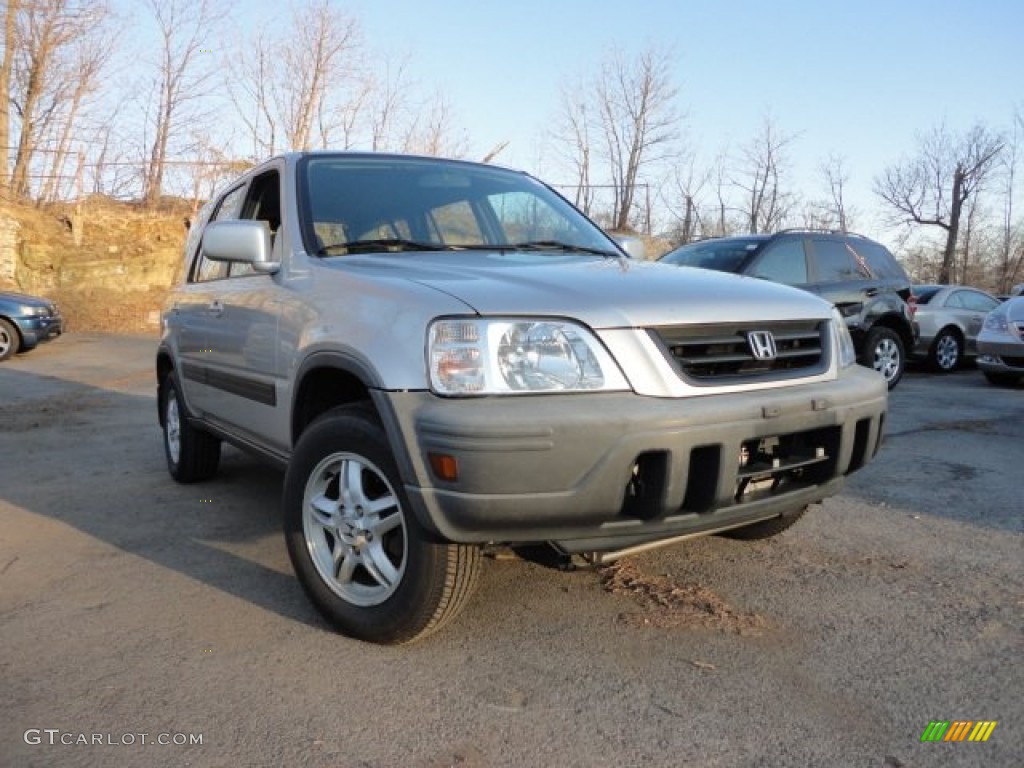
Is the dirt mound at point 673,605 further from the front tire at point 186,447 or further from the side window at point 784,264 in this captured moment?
the side window at point 784,264

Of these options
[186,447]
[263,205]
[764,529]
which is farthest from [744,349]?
[186,447]

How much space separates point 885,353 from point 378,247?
306 inches

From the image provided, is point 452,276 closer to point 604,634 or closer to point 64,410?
point 604,634

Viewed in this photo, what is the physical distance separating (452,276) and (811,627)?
5.69ft

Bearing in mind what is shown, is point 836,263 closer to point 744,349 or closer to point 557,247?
point 557,247

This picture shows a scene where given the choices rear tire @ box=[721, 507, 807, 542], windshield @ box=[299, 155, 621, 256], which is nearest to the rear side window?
windshield @ box=[299, 155, 621, 256]

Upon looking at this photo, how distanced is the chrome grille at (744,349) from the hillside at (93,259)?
1850 cm

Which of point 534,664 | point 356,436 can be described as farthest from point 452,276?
point 534,664

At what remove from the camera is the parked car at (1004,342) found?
9.27 metres

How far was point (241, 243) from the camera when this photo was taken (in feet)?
10.5

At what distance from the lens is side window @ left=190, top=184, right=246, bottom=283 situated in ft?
14.4

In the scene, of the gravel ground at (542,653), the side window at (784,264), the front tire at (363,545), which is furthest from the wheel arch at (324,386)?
the side window at (784,264)

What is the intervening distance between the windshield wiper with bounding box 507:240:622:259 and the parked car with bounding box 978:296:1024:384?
7.83 meters

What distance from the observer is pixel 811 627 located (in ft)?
9.03
